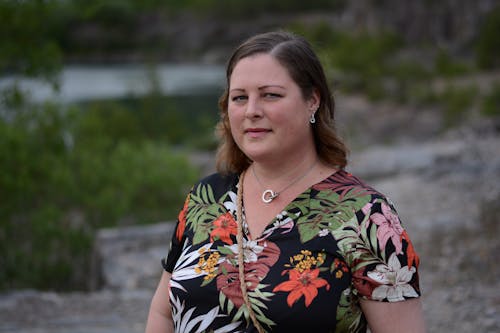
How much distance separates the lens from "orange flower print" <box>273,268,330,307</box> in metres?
1.84

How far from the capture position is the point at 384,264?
5.96 ft

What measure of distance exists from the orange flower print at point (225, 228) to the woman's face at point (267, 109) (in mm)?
194

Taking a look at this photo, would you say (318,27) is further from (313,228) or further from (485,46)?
(313,228)

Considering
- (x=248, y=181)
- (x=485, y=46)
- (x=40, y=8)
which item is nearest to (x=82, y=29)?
(x=485, y=46)

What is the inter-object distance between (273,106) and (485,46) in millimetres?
28826

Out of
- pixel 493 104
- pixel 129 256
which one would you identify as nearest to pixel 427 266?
pixel 129 256

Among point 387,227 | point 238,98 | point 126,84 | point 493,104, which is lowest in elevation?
point 387,227

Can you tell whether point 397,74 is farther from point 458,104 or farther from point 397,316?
point 397,316

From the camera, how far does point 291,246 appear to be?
191 centimetres

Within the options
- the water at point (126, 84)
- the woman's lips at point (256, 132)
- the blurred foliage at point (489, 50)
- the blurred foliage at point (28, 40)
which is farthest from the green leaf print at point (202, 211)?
the blurred foliage at point (489, 50)

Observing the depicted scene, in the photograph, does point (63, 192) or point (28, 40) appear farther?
point (63, 192)

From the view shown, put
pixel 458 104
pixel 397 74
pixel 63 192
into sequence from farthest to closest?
1. pixel 397 74
2. pixel 458 104
3. pixel 63 192

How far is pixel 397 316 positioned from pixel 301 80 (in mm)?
692

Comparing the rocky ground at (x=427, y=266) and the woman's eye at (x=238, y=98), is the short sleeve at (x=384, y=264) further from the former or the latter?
the rocky ground at (x=427, y=266)
